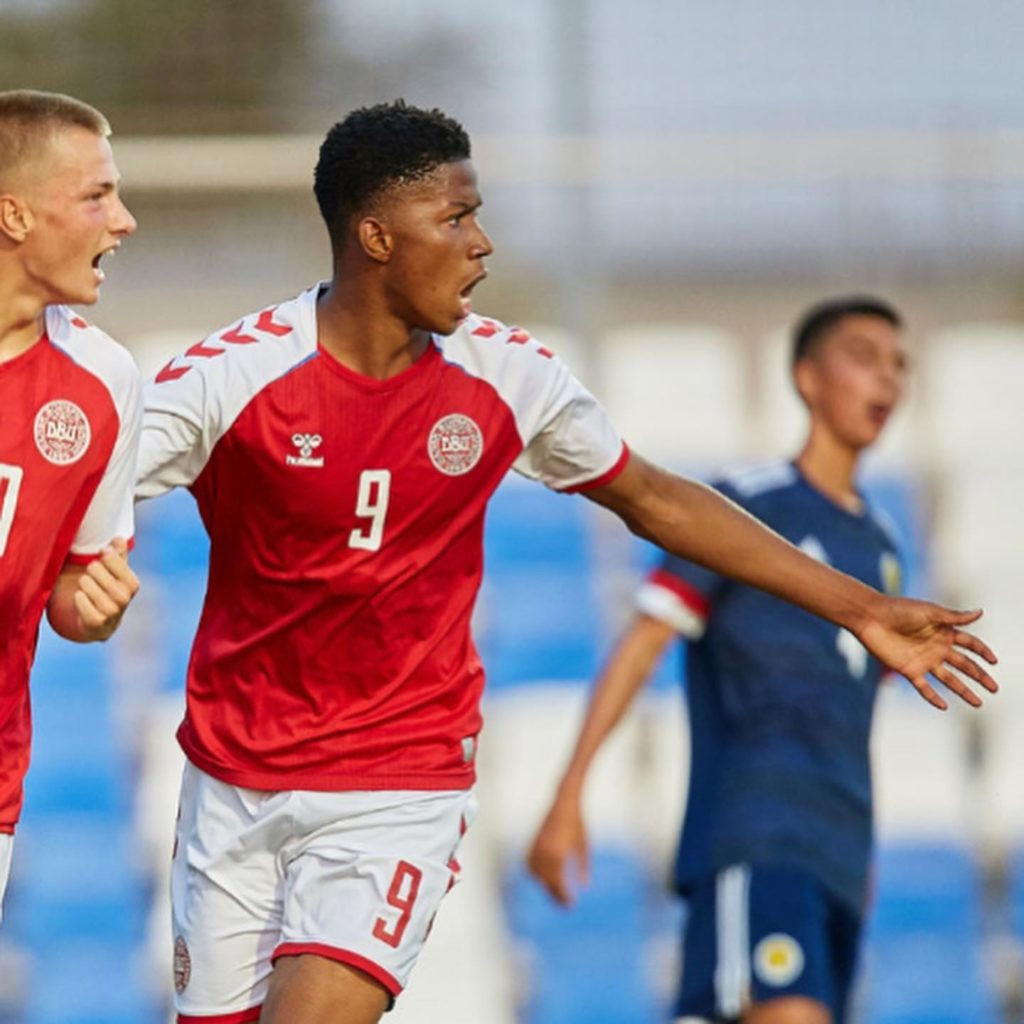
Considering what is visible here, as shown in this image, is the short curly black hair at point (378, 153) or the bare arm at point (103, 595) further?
the short curly black hair at point (378, 153)

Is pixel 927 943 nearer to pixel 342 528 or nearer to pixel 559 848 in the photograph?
pixel 559 848

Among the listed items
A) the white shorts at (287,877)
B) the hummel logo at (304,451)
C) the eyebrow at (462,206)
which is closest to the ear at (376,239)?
the eyebrow at (462,206)

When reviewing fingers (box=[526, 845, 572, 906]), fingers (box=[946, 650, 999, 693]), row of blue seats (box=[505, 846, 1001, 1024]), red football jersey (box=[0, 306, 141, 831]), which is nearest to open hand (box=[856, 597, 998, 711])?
fingers (box=[946, 650, 999, 693])

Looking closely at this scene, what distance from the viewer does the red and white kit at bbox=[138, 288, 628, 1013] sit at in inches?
209

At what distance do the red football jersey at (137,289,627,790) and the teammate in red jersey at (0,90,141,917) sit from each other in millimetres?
310

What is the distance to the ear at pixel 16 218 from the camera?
4801mm

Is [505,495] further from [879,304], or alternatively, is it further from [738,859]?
[738,859]

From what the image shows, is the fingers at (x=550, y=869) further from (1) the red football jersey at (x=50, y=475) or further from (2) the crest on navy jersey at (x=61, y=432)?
(2) the crest on navy jersey at (x=61, y=432)

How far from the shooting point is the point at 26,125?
482 cm

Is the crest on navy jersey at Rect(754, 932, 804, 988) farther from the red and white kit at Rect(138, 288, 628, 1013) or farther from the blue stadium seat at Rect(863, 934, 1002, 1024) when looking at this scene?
the blue stadium seat at Rect(863, 934, 1002, 1024)

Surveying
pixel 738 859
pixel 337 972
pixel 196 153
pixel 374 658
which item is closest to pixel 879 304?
pixel 738 859

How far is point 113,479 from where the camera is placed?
496cm

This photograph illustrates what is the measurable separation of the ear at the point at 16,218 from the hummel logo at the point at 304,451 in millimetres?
802

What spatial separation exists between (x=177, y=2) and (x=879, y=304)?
4.53 meters
